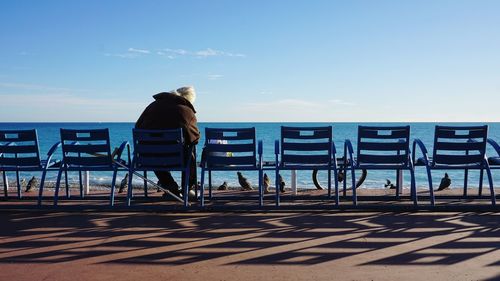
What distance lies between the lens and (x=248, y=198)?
6855 mm

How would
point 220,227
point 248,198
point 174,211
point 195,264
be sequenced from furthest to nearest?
point 248,198, point 174,211, point 220,227, point 195,264

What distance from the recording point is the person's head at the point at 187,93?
693 centimetres

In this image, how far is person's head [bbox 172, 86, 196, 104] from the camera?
693cm

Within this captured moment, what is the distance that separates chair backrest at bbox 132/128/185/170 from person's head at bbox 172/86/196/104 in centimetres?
76

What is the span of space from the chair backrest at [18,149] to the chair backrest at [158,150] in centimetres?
130

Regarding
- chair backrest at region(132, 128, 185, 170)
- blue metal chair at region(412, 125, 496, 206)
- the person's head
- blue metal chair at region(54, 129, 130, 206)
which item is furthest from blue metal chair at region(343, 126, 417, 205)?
blue metal chair at region(54, 129, 130, 206)

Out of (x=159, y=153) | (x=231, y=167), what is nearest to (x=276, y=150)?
(x=231, y=167)

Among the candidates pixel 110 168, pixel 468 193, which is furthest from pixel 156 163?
pixel 468 193

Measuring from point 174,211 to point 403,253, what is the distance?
2.71m

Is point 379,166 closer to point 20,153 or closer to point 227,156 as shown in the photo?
point 227,156

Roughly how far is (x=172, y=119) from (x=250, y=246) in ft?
8.34

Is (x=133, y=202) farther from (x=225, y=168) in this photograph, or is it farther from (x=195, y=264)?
(x=195, y=264)

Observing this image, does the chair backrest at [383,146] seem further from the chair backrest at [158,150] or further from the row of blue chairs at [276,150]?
the chair backrest at [158,150]

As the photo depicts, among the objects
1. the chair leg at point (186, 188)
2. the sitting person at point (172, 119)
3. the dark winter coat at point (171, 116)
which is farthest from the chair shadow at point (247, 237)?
the dark winter coat at point (171, 116)
